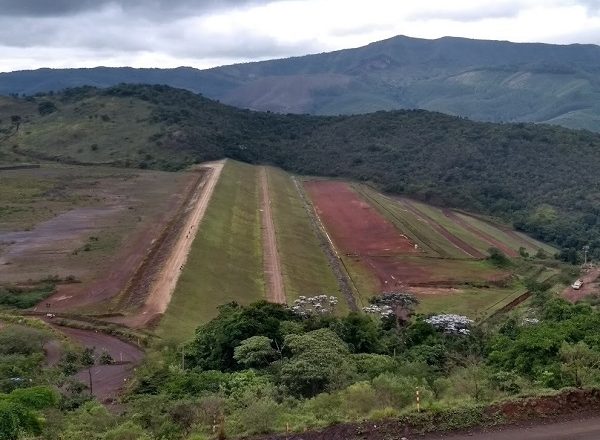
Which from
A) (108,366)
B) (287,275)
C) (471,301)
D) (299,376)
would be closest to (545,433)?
(299,376)

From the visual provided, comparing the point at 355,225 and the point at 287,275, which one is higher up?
the point at 355,225

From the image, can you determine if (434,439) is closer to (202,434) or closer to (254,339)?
(202,434)

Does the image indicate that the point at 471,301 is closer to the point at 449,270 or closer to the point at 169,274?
the point at 449,270

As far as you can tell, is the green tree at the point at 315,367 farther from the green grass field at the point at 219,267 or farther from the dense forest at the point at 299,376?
the green grass field at the point at 219,267

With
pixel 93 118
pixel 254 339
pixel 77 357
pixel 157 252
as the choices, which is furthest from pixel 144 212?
pixel 93 118

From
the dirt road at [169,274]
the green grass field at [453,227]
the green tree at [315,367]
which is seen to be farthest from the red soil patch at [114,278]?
the green grass field at [453,227]

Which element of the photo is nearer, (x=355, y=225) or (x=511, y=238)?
(x=355, y=225)

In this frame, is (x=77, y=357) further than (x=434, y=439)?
Yes
